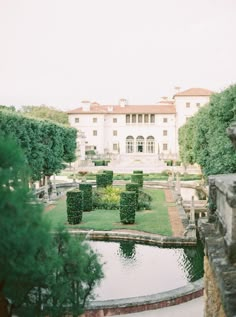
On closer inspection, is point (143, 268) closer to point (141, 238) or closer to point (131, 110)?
point (141, 238)

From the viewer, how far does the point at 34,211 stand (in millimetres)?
3564

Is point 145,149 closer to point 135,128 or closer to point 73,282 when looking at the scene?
point 135,128

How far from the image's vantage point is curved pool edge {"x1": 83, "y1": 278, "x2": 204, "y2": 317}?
8242mm

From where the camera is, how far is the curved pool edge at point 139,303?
8.24 m

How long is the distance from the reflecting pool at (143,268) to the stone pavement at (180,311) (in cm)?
138

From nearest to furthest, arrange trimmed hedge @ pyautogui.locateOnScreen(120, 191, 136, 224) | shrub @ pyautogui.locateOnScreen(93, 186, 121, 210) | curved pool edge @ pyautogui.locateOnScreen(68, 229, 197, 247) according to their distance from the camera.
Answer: curved pool edge @ pyautogui.locateOnScreen(68, 229, 197, 247), trimmed hedge @ pyautogui.locateOnScreen(120, 191, 136, 224), shrub @ pyautogui.locateOnScreen(93, 186, 121, 210)

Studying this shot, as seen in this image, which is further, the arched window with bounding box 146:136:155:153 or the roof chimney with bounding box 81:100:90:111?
the arched window with bounding box 146:136:155:153

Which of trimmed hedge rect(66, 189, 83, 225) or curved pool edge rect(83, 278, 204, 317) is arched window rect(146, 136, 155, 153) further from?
curved pool edge rect(83, 278, 204, 317)

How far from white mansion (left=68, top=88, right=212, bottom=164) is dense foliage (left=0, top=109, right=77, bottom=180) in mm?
30124

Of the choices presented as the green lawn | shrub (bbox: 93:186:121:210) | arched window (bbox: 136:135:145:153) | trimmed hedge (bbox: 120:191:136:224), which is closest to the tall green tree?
arched window (bbox: 136:135:145:153)

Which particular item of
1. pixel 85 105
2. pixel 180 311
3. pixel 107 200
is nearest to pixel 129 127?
pixel 85 105

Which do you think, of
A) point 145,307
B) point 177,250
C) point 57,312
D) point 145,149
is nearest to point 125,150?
point 145,149

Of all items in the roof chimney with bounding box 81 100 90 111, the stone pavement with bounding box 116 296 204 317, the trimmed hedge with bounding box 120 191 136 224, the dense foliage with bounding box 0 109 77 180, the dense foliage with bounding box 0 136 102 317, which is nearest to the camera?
the dense foliage with bounding box 0 136 102 317

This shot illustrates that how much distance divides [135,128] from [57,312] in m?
58.6
